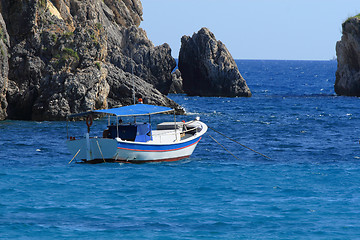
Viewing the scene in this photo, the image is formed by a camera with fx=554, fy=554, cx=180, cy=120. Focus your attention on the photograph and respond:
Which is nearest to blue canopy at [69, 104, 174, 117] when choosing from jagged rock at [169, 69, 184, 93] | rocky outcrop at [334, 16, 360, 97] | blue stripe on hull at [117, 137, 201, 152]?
blue stripe on hull at [117, 137, 201, 152]

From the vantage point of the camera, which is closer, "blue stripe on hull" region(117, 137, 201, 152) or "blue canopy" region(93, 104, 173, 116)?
"blue stripe on hull" region(117, 137, 201, 152)

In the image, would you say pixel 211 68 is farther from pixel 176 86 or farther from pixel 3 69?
pixel 3 69

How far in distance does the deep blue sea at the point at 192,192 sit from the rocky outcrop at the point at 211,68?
47.6 metres

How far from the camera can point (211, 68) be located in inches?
3661

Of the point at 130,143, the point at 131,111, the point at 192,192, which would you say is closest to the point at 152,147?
the point at 130,143

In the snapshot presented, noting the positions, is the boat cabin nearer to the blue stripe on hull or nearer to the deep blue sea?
the blue stripe on hull

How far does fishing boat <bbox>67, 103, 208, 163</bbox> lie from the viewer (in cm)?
3141

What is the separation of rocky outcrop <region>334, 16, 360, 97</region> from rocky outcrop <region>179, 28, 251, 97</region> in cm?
1581

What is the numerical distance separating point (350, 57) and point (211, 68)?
884 inches

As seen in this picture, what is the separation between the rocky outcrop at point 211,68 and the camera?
92812mm

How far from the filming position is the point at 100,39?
2279 inches

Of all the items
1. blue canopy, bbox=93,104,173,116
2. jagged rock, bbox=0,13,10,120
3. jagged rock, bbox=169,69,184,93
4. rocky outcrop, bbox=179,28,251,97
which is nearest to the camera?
blue canopy, bbox=93,104,173,116

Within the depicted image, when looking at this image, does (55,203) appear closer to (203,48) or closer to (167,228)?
(167,228)

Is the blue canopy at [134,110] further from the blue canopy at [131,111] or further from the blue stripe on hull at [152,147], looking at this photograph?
the blue stripe on hull at [152,147]
